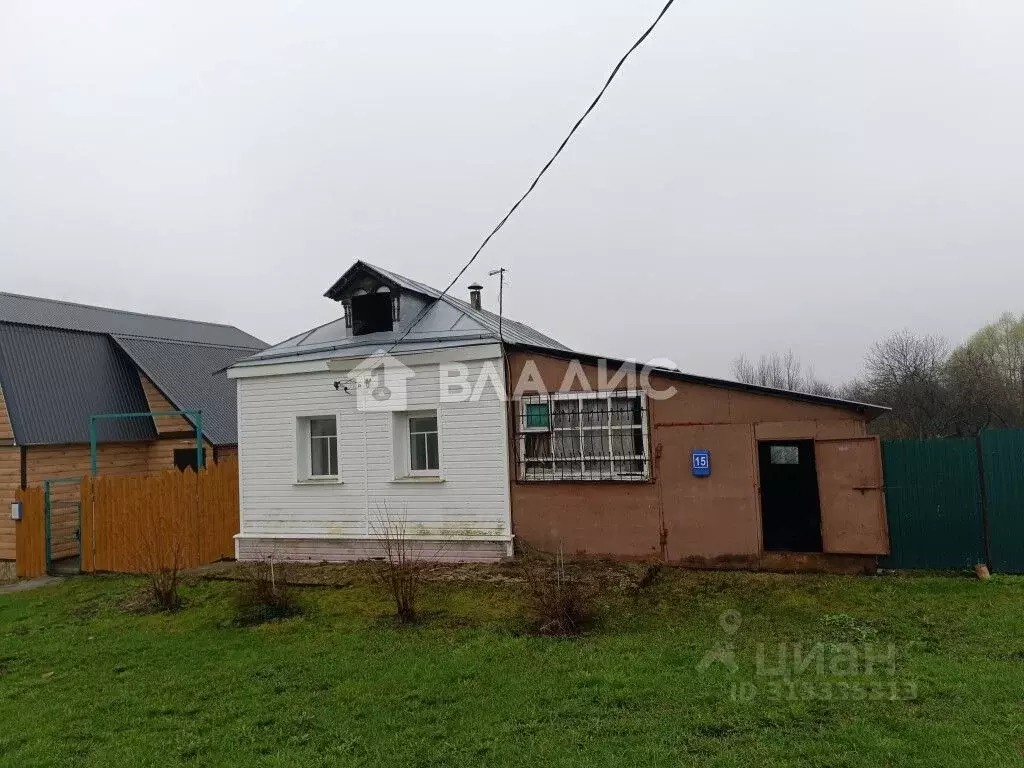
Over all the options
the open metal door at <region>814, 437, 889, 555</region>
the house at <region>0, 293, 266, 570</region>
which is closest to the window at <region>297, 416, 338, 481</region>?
the house at <region>0, 293, 266, 570</region>

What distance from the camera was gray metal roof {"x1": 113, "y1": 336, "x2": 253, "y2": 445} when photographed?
62.7 ft

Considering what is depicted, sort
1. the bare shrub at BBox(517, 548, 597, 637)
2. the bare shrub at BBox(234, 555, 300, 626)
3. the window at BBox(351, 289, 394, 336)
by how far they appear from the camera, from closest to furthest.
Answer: the bare shrub at BBox(517, 548, 597, 637), the bare shrub at BBox(234, 555, 300, 626), the window at BBox(351, 289, 394, 336)

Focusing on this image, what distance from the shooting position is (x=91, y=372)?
19.3m

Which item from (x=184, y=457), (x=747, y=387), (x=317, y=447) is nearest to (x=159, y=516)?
(x=317, y=447)

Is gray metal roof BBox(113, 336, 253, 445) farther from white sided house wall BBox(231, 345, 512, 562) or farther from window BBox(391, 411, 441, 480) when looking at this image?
window BBox(391, 411, 441, 480)

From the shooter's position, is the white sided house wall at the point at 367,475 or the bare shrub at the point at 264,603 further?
the white sided house wall at the point at 367,475

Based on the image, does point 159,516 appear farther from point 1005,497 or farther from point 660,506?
point 1005,497

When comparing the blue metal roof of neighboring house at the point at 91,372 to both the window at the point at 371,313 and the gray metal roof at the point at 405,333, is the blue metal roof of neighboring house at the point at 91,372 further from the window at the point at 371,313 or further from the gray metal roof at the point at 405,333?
the window at the point at 371,313

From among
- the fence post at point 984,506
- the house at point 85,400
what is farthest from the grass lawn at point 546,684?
the house at point 85,400

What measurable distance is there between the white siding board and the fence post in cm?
665

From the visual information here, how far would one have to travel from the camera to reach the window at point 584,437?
32.2 ft

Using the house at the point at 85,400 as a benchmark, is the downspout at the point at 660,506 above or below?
below

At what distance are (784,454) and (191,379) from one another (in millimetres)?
17870

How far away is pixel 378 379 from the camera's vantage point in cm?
1111
